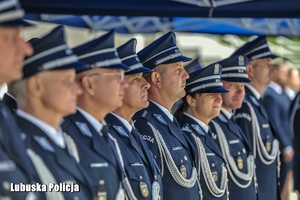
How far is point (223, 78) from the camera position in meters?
7.84

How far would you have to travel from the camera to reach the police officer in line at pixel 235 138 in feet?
24.0

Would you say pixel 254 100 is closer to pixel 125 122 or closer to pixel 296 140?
pixel 296 140

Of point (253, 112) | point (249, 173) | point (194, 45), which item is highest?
point (194, 45)

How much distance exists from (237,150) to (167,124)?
3.90 ft

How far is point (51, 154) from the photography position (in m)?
4.36

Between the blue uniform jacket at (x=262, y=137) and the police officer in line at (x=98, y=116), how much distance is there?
9.98 ft

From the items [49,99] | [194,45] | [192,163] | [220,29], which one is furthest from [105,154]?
[194,45]

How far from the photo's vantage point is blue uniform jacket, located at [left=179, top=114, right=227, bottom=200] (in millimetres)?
6755

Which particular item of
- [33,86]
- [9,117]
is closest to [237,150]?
[33,86]

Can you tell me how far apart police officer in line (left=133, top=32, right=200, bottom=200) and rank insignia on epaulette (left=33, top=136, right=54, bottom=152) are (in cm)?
197

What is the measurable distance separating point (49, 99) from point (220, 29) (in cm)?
619

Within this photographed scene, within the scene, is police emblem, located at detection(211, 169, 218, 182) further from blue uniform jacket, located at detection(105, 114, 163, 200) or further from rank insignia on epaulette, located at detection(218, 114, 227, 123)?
blue uniform jacket, located at detection(105, 114, 163, 200)

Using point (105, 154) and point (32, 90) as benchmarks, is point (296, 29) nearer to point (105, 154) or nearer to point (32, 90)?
point (105, 154)

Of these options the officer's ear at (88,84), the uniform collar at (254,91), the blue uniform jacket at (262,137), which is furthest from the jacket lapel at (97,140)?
the uniform collar at (254,91)
